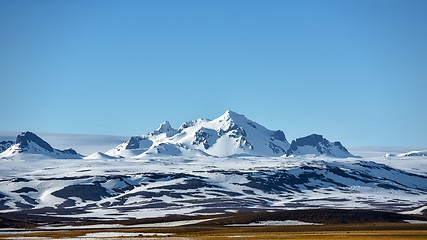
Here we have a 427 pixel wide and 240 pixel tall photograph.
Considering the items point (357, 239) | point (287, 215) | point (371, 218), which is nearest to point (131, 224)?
point (287, 215)

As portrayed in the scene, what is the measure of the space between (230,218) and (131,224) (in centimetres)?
2059

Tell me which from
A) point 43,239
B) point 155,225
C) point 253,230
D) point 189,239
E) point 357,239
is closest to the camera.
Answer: point 357,239

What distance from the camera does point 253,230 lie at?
127 m

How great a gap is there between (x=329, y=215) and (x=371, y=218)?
8.60m

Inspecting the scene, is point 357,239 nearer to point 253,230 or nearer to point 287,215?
point 253,230

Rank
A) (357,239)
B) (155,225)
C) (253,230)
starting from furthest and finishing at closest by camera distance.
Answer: (155,225)
(253,230)
(357,239)

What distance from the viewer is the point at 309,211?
158125mm

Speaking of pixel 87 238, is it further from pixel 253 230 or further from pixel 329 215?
pixel 329 215

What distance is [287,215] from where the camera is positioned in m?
154

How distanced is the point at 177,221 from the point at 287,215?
2242cm

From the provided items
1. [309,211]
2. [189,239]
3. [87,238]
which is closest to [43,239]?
[87,238]

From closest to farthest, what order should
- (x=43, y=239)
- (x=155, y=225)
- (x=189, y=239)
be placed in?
(x=189, y=239) < (x=43, y=239) < (x=155, y=225)

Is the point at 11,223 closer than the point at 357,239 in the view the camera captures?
No

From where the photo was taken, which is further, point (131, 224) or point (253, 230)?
point (131, 224)
